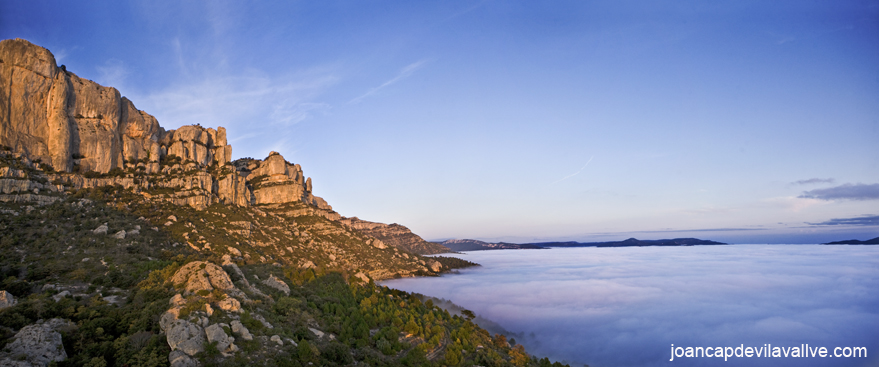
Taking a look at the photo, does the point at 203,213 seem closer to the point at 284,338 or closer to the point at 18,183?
the point at 18,183

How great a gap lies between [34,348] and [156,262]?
1878 centimetres

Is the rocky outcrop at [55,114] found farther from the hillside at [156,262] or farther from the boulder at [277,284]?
the boulder at [277,284]

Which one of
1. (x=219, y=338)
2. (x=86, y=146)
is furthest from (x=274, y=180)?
(x=219, y=338)

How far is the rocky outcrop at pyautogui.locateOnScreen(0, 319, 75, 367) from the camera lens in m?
12.4

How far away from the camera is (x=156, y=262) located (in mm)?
29797

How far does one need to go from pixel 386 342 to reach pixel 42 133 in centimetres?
6686

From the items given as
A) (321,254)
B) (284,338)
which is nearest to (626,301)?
(321,254)

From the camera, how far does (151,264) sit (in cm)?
2850

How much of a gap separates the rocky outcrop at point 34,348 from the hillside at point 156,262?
0.06m

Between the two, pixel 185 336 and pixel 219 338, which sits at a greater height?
pixel 185 336

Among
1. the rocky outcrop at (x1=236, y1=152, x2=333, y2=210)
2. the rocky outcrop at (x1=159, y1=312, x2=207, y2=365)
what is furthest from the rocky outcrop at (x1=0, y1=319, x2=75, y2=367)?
the rocky outcrop at (x1=236, y1=152, x2=333, y2=210)

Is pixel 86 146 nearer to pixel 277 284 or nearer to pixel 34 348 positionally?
pixel 277 284

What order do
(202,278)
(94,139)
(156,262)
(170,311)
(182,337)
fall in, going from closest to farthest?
(182,337)
(170,311)
(202,278)
(156,262)
(94,139)

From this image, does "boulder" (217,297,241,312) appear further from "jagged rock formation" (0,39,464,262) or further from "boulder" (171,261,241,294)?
"jagged rock formation" (0,39,464,262)
